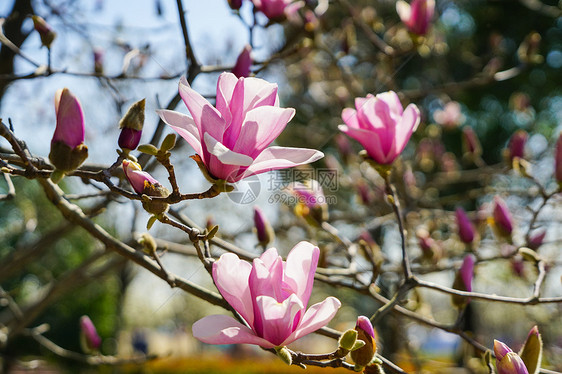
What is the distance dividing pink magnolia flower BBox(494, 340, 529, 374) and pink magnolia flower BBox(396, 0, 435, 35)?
1315 millimetres

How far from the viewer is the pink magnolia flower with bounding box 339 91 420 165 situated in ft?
3.20

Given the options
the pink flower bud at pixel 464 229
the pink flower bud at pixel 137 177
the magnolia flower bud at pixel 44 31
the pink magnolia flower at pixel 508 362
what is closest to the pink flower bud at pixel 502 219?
the pink flower bud at pixel 464 229

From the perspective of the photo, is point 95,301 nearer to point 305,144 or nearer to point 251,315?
point 305,144

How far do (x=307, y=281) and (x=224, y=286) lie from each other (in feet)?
0.38

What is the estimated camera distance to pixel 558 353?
129 inches

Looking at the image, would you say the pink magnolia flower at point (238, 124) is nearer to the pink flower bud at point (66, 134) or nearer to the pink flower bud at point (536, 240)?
the pink flower bud at point (66, 134)

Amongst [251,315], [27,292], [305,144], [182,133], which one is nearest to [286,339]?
[251,315]

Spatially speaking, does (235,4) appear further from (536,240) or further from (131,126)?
(536,240)

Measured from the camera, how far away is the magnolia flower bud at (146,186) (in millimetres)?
696

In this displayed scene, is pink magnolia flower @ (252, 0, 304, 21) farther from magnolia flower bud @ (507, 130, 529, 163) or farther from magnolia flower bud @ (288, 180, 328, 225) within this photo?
magnolia flower bud @ (507, 130, 529, 163)

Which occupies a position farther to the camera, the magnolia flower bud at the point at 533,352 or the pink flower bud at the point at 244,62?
the pink flower bud at the point at 244,62

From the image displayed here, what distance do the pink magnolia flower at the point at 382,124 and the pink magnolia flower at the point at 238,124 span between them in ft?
1.08

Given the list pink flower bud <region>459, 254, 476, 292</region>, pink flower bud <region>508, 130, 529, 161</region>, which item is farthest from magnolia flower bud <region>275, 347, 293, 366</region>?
pink flower bud <region>508, 130, 529, 161</region>

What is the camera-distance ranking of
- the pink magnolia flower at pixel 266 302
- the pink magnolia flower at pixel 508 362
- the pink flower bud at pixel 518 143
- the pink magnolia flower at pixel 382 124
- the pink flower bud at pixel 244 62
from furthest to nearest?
1. the pink flower bud at pixel 518 143
2. the pink flower bud at pixel 244 62
3. the pink magnolia flower at pixel 382 124
4. the pink magnolia flower at pixel 508 362
5. the pink magnolia flower at pixel 266 302
